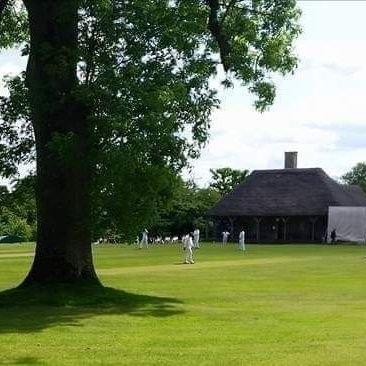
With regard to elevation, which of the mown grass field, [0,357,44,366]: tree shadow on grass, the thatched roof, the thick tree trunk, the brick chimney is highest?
the brick chimney

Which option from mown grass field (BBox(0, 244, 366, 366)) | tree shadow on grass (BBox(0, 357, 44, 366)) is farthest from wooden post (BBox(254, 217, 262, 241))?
tree shadow on grass (BBox(0, 357, 44, 366))

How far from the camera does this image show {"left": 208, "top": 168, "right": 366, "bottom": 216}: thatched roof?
267 feet

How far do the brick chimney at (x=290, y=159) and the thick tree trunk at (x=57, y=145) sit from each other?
7908 cm

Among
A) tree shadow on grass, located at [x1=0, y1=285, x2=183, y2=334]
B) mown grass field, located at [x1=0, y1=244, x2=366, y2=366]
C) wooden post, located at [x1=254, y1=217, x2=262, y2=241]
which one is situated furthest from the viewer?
wooden post, located at [x1=254, y1=217, x2=262, y2=241]

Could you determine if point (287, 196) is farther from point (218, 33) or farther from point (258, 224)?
point (218, 33)

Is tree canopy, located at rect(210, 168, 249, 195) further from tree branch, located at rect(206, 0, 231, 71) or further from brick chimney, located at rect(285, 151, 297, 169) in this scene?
tree branch, located at rect(206, 0, 231, 71)

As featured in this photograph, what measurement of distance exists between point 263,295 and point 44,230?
608 cm

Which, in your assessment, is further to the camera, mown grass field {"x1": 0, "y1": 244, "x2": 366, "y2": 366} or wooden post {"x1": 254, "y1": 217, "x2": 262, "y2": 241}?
wooden post {"x1": 254, "y1": 217, "x2": 262, "y2": 241}

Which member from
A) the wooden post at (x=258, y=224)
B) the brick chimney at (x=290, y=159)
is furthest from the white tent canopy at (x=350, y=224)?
the brick chimney at (x=290, y=159)

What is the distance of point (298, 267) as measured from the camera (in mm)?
34406

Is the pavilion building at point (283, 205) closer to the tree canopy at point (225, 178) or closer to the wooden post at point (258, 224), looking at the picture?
the wooden post at point (258, 224)

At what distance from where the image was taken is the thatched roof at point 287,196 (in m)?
81.2

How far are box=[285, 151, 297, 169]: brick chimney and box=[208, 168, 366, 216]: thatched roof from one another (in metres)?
6.67

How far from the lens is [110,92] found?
16609mm
